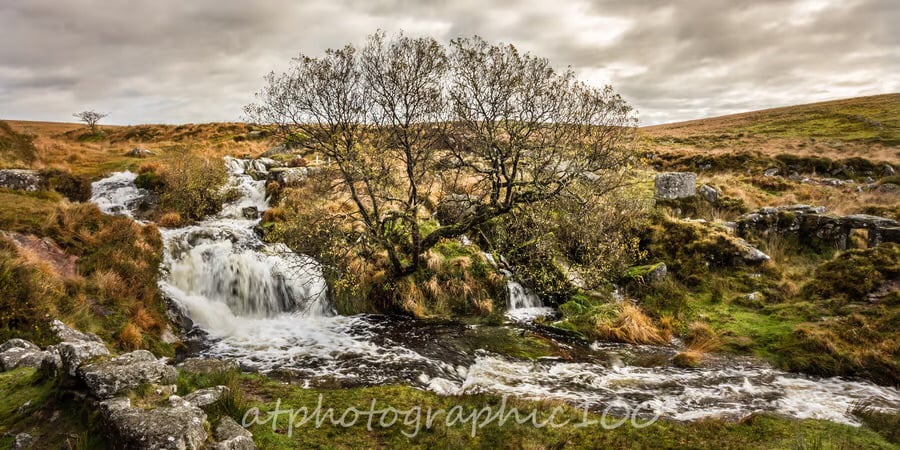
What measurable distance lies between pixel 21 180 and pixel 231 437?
21705 millimetres

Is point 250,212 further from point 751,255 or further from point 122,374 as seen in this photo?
point 751,255

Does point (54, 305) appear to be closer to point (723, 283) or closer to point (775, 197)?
point (723, 283)

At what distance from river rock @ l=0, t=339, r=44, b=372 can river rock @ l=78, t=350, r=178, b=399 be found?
2012 millimetres

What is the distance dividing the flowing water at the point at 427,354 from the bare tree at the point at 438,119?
374cm

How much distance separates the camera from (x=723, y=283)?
53.0ft

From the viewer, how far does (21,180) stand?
18.7 metres

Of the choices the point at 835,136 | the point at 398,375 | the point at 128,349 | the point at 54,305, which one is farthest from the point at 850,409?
the point at 835,136

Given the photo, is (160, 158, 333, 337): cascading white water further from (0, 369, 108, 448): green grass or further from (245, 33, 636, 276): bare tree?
(0, 369, 108, 448): green grass

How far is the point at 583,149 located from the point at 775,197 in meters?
18.5

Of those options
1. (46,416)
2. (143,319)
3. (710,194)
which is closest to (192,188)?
(143,319)

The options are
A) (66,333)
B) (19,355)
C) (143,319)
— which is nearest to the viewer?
(19,355)

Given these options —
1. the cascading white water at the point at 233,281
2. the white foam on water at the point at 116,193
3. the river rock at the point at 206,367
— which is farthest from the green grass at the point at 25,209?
the river rock at the point at 206,367

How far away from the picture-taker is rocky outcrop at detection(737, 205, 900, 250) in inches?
632

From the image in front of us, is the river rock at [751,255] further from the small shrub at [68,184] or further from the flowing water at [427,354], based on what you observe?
the small shrub at [68,184]
